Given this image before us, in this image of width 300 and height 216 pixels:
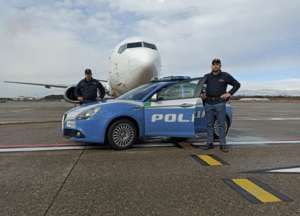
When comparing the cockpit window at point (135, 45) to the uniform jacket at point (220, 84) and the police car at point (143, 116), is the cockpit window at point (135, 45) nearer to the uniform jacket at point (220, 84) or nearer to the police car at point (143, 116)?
the police car at point (143, 116)

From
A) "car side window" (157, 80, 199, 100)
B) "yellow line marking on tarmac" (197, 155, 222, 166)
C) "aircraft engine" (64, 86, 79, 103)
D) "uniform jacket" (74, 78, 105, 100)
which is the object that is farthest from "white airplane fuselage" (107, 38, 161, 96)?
"yellow line marking on tarmac" (197, 155, 222, 166)

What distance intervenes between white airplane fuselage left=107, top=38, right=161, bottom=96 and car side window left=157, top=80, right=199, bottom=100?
632cm

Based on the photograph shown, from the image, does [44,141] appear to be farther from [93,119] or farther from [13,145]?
[93,119]

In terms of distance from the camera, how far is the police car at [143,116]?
459cm

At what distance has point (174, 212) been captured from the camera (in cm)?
217

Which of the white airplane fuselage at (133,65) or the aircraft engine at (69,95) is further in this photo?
the aircraft engine at (69,95)

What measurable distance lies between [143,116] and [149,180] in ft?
6.58

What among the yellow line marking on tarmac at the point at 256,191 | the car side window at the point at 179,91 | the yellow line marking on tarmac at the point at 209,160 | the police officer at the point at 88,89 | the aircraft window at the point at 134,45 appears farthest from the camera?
the aircraft window at the point at 134,45

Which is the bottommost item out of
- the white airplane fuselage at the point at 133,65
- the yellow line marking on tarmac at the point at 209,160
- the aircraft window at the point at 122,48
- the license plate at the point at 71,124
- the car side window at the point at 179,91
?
the yellow line marking on tarmac at the point at 209,160

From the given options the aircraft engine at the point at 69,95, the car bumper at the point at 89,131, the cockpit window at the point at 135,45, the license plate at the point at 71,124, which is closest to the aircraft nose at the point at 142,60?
the cockpit window at the point at 135,45

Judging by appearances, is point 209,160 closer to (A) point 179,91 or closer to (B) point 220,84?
(B) point 220,84

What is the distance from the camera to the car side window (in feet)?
17.0

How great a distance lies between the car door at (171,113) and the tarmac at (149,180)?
38 centimetres

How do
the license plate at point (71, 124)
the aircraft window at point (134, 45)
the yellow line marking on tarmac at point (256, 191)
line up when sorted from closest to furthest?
1. the yellow line marking on tarmac at point (256, 191)
2. the license plate at point (71, 124)
3. the aircraft window at point (134, 45)
